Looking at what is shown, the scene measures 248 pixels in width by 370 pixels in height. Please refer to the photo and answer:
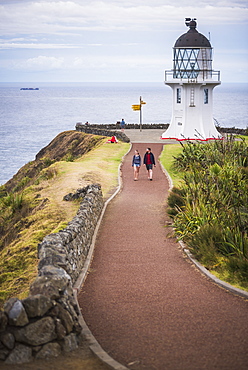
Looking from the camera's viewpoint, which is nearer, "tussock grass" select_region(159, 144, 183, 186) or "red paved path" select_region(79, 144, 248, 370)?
"red paved path" select_region(79, 144, 248, 370)

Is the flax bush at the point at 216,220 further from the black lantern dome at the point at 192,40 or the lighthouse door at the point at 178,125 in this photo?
the black lantern dome at the point at 192,40

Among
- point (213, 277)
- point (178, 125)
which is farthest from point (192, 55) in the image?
point (213, 277)

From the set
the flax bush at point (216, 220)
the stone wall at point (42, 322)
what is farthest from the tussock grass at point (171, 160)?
the stone wall at point (42, 322)

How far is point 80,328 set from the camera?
357 inches

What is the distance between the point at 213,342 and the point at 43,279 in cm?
306

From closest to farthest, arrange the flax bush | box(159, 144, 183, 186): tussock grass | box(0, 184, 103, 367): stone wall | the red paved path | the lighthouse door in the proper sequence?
box(0, 184, 103, 367): stone wall, the red paved path, the flax bush, box(159, 144, 183, 186): tussock grass, the lighthouse door

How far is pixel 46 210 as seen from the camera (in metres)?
20.0

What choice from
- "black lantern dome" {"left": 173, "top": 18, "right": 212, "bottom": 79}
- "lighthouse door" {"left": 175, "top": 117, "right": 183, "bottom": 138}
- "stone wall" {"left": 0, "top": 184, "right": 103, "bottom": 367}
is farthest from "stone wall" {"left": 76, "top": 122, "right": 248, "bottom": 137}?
"stone wall" {"left": 0, "top": 184, "right": 103, "bottom": 367}

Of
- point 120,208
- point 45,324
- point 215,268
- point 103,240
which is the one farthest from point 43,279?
point 120,208

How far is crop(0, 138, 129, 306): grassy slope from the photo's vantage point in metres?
15.1

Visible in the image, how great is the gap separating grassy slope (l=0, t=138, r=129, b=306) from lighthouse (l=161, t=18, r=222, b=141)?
1077 cm

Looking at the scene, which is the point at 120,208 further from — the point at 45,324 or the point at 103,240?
the point at 45,324

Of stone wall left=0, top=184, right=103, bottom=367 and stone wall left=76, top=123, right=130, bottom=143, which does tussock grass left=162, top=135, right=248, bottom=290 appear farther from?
stone wall left=76, top=123, right=130, bottom=143

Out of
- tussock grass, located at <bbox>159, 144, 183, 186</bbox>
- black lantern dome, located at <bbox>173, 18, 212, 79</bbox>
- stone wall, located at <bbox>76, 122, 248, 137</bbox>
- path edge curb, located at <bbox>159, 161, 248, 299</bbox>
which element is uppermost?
black lantern dome, located at <bbox>173, 18, 212, 79</bbox>
